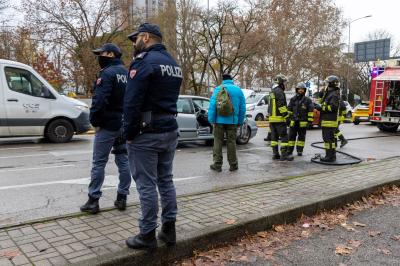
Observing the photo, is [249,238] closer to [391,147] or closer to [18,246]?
[18,246]

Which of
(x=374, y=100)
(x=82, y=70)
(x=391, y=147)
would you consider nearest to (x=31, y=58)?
(x=82, y=70)

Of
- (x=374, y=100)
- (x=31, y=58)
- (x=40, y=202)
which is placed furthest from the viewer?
(x=31, y=58)

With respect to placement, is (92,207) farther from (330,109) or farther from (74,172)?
(330,109)

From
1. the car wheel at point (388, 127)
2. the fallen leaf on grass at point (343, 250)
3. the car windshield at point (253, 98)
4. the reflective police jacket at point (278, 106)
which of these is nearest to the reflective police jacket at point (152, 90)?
the fallen leaf on grass at point (343, 250)

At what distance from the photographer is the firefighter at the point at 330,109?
845cm

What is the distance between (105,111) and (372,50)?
152 feet

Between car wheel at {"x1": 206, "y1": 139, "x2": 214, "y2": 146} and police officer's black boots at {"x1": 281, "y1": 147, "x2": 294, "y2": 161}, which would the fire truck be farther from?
police officer's black boots at {"x1": 281, "y1": 147, "x2": 294, "y2": 161}

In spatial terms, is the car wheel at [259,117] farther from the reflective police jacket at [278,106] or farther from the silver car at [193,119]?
the reflective police jacket at [278,106]

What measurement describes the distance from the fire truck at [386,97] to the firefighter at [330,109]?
10.5m

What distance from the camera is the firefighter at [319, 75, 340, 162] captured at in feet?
27.7

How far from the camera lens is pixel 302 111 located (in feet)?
32.3

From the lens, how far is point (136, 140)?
353 cm

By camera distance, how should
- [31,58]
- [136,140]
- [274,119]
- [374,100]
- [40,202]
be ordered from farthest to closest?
[31,58], [374,100], [274,119], [40,202], [136,140]

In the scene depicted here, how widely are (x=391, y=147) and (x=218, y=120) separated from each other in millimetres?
7187
